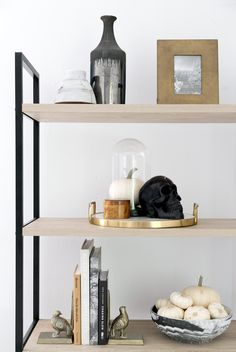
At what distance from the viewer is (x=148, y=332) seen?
64.9 inches

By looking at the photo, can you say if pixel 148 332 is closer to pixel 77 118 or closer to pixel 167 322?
pixel 167 322

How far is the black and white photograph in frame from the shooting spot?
1575 millimetres

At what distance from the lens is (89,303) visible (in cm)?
154

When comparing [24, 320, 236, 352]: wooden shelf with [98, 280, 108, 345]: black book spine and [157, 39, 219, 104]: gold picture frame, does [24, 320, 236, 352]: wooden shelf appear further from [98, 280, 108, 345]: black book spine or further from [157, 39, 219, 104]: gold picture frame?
[157, 39, 219, 104]: gold picture frame

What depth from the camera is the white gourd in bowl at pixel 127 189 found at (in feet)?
5.27

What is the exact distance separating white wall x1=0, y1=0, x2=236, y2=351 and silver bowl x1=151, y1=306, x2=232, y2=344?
0.33 m

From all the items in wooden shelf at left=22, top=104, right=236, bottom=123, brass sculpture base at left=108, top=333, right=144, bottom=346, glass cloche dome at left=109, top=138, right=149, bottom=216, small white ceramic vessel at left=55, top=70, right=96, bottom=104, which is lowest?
brass sculpture base at left=108, top=333, right=144, bottom=346

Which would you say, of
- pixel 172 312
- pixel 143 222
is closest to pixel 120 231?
pixel 143 222

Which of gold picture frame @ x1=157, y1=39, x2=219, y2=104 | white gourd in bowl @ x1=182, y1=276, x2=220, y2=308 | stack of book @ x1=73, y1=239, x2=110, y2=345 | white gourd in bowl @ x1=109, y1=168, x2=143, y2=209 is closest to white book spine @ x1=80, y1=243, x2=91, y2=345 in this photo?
stack of book @ x1=73, y1=239, x2=110, y2=345

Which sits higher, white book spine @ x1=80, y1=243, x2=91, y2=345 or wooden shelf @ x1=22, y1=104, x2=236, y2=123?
wooden shelf @ x1=22, y1=104, x2=236, y2=123

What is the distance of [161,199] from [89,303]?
14.7 inches

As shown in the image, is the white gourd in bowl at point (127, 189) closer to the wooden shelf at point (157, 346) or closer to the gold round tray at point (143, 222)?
the gold round tray at point (143, 222)

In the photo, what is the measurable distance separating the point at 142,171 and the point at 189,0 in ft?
2.11

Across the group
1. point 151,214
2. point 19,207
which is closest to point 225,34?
point 151,214
